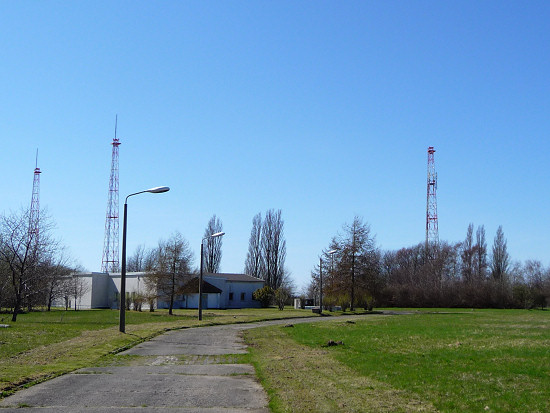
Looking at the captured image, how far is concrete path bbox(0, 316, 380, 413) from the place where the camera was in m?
9.35

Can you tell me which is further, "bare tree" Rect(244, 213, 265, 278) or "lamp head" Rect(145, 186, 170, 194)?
"bare tree" Rect(244, 213, 265, 278)

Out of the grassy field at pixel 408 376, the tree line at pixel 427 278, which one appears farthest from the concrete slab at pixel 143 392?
the tree line at pixel 427 278

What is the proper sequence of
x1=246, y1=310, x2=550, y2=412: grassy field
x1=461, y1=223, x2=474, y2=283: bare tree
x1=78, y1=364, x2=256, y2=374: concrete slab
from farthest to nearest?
1. x1=461, y1=223, x2=474, y2=283: bare tree
2. x1=78, y1=364, x2=256, y2=374: concrete slab
3. x1=246, y1=310, x2=550, y2=412: grassy field

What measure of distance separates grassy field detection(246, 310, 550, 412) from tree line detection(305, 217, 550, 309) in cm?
3388

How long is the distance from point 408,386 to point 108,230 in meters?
64.3

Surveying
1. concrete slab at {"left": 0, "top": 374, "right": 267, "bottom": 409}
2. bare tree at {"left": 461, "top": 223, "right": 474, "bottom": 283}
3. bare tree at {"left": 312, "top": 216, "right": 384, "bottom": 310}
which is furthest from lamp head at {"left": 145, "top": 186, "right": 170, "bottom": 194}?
bare tree at {"left": 461, "top": 223, "right": 474, "bottom": 283}

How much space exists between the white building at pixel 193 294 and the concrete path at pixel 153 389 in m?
57.9

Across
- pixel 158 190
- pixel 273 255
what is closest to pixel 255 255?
pixel 273 255

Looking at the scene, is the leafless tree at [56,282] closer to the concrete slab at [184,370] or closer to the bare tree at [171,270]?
the bare tree at [171,270]

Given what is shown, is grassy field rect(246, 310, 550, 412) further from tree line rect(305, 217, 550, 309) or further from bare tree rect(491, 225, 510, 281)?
bare tree rect(491, 225, 510, 281)

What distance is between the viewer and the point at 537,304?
265ft

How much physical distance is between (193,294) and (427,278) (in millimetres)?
38132

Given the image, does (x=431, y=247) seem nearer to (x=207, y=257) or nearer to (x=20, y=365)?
(x=207, y=257)

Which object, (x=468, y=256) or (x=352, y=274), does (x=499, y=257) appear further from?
(x=352, y=274)
